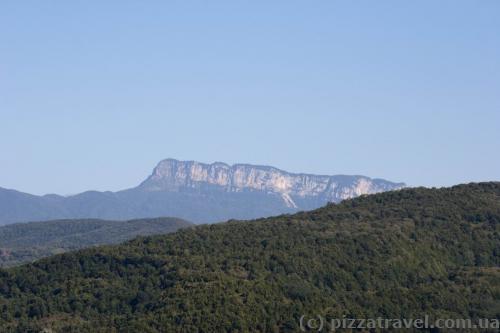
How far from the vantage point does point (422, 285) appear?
11912 cm

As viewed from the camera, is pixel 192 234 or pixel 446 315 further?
pixel 192 234

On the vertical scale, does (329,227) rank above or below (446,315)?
above

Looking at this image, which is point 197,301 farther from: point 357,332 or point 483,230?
point 483,230

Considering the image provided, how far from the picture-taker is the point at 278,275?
405 feet

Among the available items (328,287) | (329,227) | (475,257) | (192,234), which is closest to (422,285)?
(328,287)

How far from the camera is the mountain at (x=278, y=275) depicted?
353ft

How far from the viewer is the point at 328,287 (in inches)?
4761

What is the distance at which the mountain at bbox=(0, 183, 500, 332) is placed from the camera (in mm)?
107688

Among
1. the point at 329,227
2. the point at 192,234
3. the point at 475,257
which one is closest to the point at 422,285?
the point at 475,257

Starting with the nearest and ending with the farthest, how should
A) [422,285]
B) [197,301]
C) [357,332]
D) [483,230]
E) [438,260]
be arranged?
[357,332] < [197,301] < [422,285] < [438,260] < [483,230]

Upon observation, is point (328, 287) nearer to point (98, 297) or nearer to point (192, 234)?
point (98, 297)

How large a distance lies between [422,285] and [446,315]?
1369 cm

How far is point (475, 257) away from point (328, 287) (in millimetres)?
24113

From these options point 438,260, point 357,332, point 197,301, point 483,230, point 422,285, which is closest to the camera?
point 357,332
